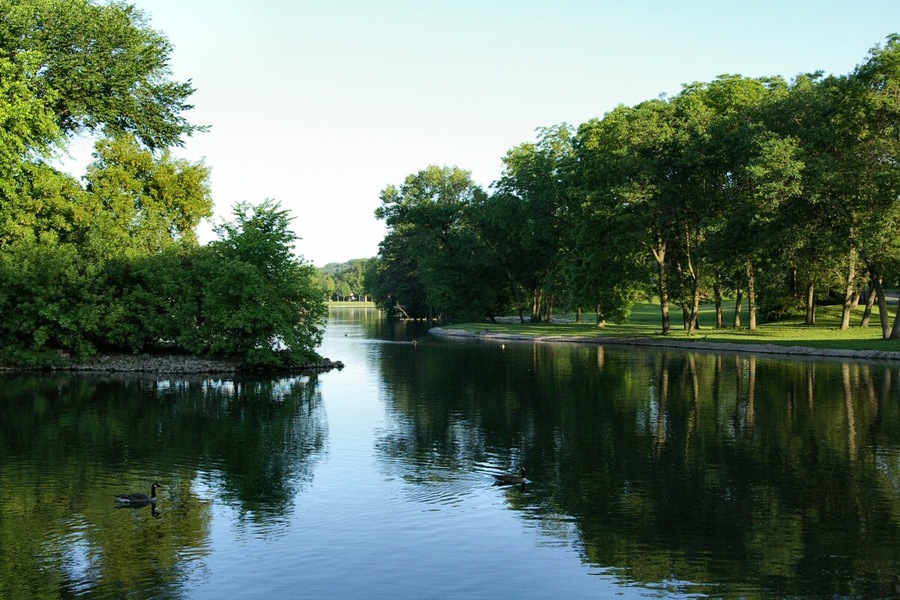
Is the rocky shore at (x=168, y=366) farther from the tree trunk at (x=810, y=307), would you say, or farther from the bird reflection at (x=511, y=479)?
the tree trunk at (x=810, y=307)

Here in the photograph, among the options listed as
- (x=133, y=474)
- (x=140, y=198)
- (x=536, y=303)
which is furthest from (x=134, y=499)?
(x=536, y=303)

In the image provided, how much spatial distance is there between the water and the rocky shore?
11.5 meters

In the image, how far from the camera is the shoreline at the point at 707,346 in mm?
49281

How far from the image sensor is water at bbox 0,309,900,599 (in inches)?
532

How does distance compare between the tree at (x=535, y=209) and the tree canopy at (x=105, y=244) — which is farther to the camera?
the tree at (x=535, y=209)

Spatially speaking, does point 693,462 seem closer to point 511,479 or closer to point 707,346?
point 511,479

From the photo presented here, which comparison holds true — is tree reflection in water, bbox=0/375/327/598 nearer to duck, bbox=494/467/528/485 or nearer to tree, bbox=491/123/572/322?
duck, bbox=494/467/528/485

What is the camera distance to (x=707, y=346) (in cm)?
5928

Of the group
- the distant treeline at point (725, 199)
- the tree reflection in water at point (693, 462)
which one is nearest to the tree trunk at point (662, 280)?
the distant treeline at point (725, 199)

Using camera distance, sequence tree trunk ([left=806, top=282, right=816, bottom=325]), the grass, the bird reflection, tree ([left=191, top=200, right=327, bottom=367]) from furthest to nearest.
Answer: tree trunk ([left=806, top=282, right=816, bottom=325]) < the grass < tree ([left=191, top=200, right=327, bottom=367]) < the bird reflection

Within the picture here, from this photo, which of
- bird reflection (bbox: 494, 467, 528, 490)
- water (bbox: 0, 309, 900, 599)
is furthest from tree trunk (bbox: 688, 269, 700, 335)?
bird reflection (bbox: 494, 467, 528, 490)

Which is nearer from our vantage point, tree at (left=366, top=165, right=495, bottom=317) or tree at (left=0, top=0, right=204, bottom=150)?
tree at (left=0, top=0, right=204, bottom=150)

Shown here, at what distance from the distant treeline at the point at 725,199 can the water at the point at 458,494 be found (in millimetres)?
20217

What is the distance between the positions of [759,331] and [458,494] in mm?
49606
